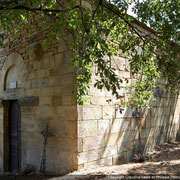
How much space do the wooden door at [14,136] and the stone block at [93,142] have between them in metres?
2.25

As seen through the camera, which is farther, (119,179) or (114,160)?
(114,160)

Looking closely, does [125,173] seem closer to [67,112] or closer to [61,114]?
[67,112]

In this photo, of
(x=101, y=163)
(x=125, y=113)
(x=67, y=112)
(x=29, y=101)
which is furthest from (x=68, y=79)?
(x=101, y=163)

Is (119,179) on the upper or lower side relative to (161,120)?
lower

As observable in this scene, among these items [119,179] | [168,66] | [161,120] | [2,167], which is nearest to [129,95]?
[168,66]

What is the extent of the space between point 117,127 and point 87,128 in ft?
3.32

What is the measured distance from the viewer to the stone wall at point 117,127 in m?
4.14

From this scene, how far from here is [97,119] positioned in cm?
437

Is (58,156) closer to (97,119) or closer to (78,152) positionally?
(78,152)

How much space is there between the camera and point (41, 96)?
4746mm

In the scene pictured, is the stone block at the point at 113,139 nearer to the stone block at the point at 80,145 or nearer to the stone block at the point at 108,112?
the stone block at the point at 108,112

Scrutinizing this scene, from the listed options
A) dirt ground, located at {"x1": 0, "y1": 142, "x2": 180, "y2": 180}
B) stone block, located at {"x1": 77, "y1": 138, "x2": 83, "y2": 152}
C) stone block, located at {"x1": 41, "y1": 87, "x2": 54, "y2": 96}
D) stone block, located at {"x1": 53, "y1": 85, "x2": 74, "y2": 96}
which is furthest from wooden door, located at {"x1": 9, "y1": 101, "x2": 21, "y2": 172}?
stone block, located at {"x1": 77, "y1": 138, "x2": 83, "y2": 152}

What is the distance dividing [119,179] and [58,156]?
1.53m

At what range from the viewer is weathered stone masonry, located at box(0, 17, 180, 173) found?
4113 mm
